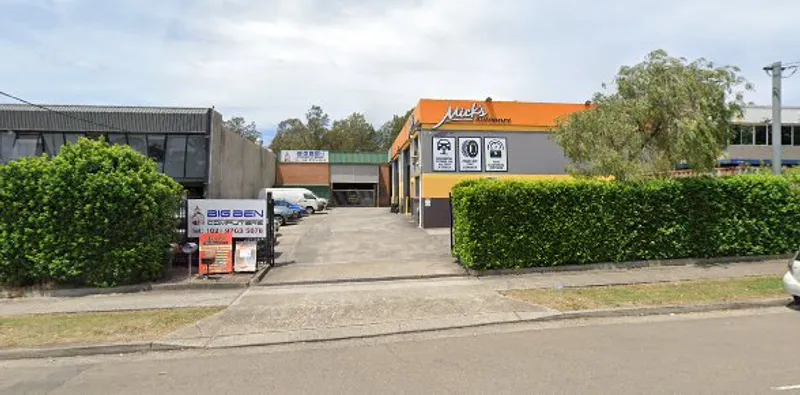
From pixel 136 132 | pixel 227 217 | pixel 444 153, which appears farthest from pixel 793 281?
pixel 136 132

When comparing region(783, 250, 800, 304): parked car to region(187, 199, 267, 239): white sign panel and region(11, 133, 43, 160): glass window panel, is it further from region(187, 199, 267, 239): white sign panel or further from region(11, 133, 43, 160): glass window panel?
region(11, 133, 43, 160): glass window panel

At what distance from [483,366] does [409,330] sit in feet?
6.05

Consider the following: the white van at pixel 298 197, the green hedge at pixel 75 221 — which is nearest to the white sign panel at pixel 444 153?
the green hedge at pixel 75 221

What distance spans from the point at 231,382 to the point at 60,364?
8.88 feet

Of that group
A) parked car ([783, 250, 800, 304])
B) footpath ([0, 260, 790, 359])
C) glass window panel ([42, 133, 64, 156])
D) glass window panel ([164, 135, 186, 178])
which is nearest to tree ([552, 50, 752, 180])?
footpath ([0, 260, 790, 359])

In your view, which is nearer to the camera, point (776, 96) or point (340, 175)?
point (776, 96)

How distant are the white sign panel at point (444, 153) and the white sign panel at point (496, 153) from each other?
1.62m

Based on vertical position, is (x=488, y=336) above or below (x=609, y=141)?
below

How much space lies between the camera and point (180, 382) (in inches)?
196

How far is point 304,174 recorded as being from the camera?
4488 centimetres

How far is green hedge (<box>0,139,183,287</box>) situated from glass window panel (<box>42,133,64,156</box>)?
1438 centimetres

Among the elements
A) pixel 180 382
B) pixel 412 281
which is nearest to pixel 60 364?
pixel 180 382

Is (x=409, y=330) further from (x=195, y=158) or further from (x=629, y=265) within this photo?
(x=195, y=158)

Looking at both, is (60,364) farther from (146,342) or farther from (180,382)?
(180,382)
